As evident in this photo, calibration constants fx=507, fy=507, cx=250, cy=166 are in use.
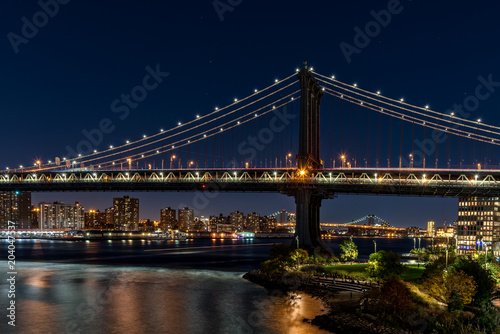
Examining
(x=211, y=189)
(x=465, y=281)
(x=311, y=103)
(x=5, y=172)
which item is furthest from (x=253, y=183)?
(x=5, y=172)

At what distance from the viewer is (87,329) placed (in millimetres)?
34750

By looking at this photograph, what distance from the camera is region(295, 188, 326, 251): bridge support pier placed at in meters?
75.8

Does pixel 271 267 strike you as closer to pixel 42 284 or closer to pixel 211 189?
pixel 42 284

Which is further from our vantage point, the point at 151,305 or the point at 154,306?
the point at 151,305

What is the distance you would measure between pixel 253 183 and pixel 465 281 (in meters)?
50.8

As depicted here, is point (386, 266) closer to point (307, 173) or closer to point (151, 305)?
point (151, 305)

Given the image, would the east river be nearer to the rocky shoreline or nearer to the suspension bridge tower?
the rocky shoreline

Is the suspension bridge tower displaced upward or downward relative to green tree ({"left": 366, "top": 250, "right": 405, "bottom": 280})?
upward

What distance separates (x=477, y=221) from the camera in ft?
408

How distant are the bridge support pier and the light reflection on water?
16485 mm

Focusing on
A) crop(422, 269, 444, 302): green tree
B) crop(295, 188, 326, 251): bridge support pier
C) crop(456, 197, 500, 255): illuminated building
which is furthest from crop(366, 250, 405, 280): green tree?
crop(456, 197, 500, 255): illuminated building

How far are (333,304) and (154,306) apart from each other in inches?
590

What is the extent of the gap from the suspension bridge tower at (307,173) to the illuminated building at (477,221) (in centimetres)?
5489

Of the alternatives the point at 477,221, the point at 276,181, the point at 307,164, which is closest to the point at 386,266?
the point at 307,164
